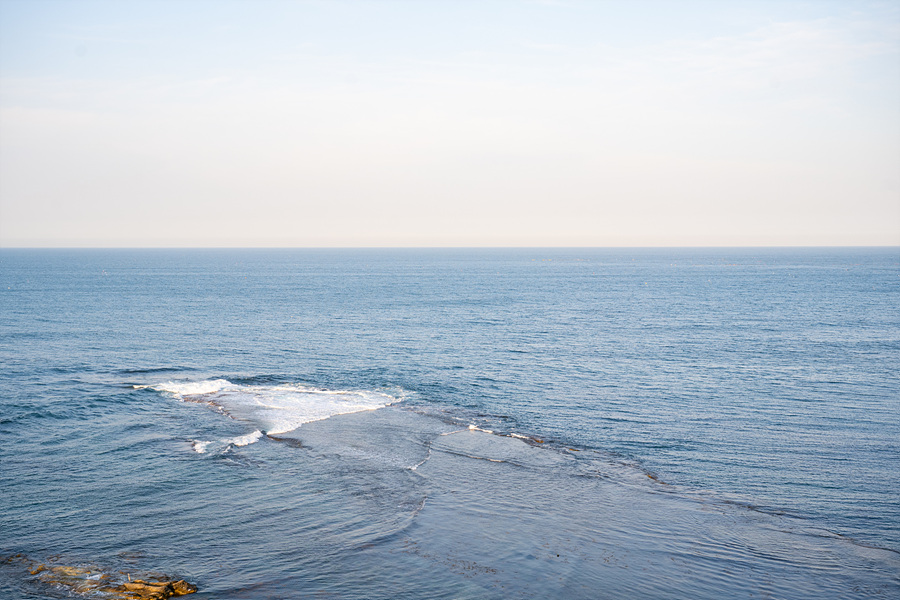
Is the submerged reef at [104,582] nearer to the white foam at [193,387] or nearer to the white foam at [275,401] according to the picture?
the white foam at [275,401]

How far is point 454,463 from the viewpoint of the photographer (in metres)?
33.7

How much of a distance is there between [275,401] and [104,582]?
81.9ft

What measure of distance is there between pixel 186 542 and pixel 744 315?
308 feet

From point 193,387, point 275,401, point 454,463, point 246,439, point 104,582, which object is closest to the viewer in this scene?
point 104,582

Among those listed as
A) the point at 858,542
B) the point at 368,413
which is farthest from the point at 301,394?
the point at 858,542

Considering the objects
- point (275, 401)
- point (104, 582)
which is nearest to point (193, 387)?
point (275, 401)

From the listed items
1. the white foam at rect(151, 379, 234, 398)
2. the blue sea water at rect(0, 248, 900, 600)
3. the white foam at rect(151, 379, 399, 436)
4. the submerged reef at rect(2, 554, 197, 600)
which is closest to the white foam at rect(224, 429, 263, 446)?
the white foam at rect(151, 379, 399, 436)

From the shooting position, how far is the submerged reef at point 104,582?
20.3 metres

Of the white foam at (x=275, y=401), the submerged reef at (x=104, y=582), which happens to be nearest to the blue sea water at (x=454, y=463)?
the white foam at (x=275, y=401)

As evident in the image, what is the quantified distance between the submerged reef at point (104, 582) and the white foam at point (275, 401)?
582 inches

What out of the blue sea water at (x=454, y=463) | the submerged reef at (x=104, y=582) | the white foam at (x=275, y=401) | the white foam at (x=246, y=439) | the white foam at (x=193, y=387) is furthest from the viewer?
the white foam at (x=193, y=387)

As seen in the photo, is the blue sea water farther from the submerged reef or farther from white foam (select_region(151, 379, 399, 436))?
the submerged reef

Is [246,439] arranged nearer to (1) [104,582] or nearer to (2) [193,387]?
(1) [104,582]

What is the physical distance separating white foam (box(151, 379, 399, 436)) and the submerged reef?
582 inches
